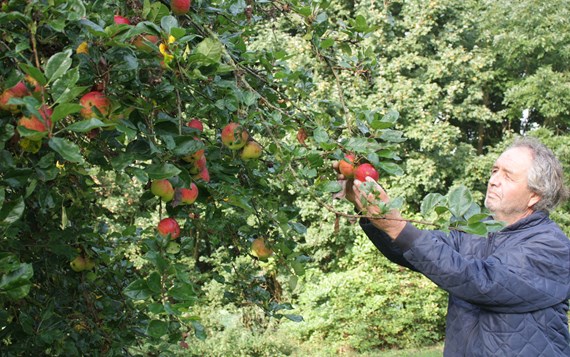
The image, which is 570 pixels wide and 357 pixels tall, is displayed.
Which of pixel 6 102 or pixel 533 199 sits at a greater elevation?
pixel 6 102

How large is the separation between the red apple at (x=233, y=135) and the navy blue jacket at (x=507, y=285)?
615mm

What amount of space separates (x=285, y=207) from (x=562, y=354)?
3.10ft

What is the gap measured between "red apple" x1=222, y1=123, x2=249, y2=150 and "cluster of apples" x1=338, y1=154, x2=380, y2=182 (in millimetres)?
224

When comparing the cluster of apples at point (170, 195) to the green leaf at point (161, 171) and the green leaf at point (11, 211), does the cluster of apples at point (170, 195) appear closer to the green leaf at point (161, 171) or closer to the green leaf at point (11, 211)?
the green leaf at point (161, 171)

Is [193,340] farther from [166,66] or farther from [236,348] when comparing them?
[166,66]

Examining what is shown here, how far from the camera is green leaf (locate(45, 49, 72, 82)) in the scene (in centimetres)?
89

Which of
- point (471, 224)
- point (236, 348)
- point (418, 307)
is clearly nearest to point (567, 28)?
point (418, 307)

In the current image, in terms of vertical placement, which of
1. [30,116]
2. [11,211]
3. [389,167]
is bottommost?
[11,211]

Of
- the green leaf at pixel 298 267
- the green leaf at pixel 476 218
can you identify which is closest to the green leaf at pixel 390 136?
the green leaf at pixel 476 218

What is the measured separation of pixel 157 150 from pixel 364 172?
47cm

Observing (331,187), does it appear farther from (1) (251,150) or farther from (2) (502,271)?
(2) (502,271)

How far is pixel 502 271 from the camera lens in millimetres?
1798

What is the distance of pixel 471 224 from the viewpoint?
1.13 metres

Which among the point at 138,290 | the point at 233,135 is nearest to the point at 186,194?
the point at 233,135
